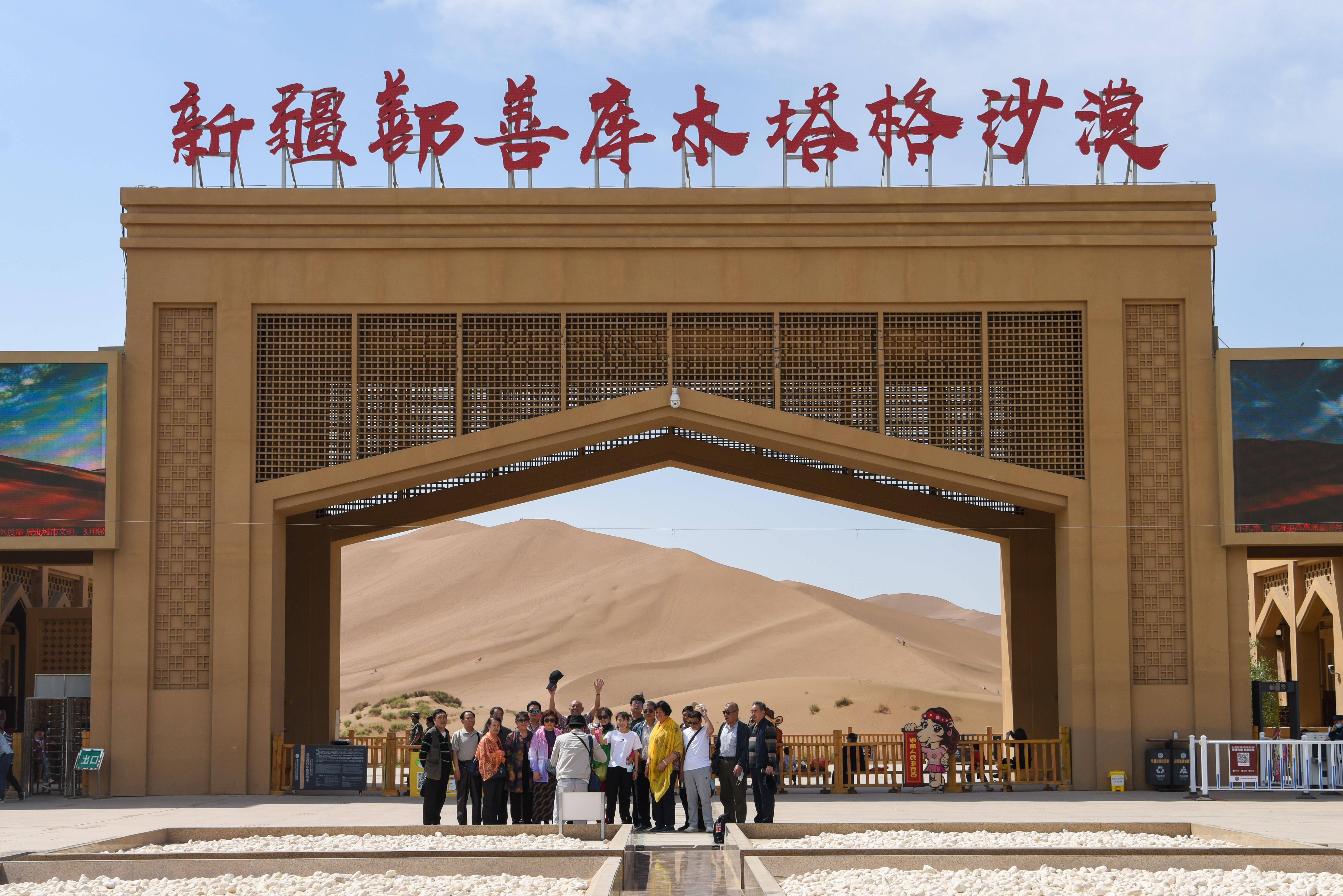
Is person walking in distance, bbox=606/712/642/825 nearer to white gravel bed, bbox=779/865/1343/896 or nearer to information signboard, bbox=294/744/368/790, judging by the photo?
white gravel bed, bbox=779/865/1343/896

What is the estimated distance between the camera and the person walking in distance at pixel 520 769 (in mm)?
14758

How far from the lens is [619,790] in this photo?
588 inches

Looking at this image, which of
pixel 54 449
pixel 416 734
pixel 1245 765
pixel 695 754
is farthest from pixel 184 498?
pixel 1245 765

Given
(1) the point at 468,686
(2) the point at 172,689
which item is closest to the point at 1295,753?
(2) the point at 172,689

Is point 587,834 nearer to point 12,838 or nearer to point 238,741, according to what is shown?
point 12,838

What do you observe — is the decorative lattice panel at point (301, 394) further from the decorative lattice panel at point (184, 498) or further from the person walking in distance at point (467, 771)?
the person walking in distance at point (467, 771)

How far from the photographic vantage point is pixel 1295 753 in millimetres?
18531

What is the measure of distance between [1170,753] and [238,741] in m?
13.0

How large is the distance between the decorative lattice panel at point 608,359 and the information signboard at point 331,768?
593 cm

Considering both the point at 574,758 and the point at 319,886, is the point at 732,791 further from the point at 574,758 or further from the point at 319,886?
the point at 319,886

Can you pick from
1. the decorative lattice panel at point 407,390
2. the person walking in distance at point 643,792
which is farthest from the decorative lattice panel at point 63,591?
the person walking in distance at point 643,792

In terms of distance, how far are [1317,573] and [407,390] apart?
18984 millimetres

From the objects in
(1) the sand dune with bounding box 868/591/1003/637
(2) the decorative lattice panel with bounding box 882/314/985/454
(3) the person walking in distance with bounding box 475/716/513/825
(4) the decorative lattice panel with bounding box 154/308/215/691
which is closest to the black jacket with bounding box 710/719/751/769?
(3) the person walking in distance with bounding box 475/716/513/825

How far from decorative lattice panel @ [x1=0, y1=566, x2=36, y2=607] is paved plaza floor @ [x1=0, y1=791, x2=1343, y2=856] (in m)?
7.87
